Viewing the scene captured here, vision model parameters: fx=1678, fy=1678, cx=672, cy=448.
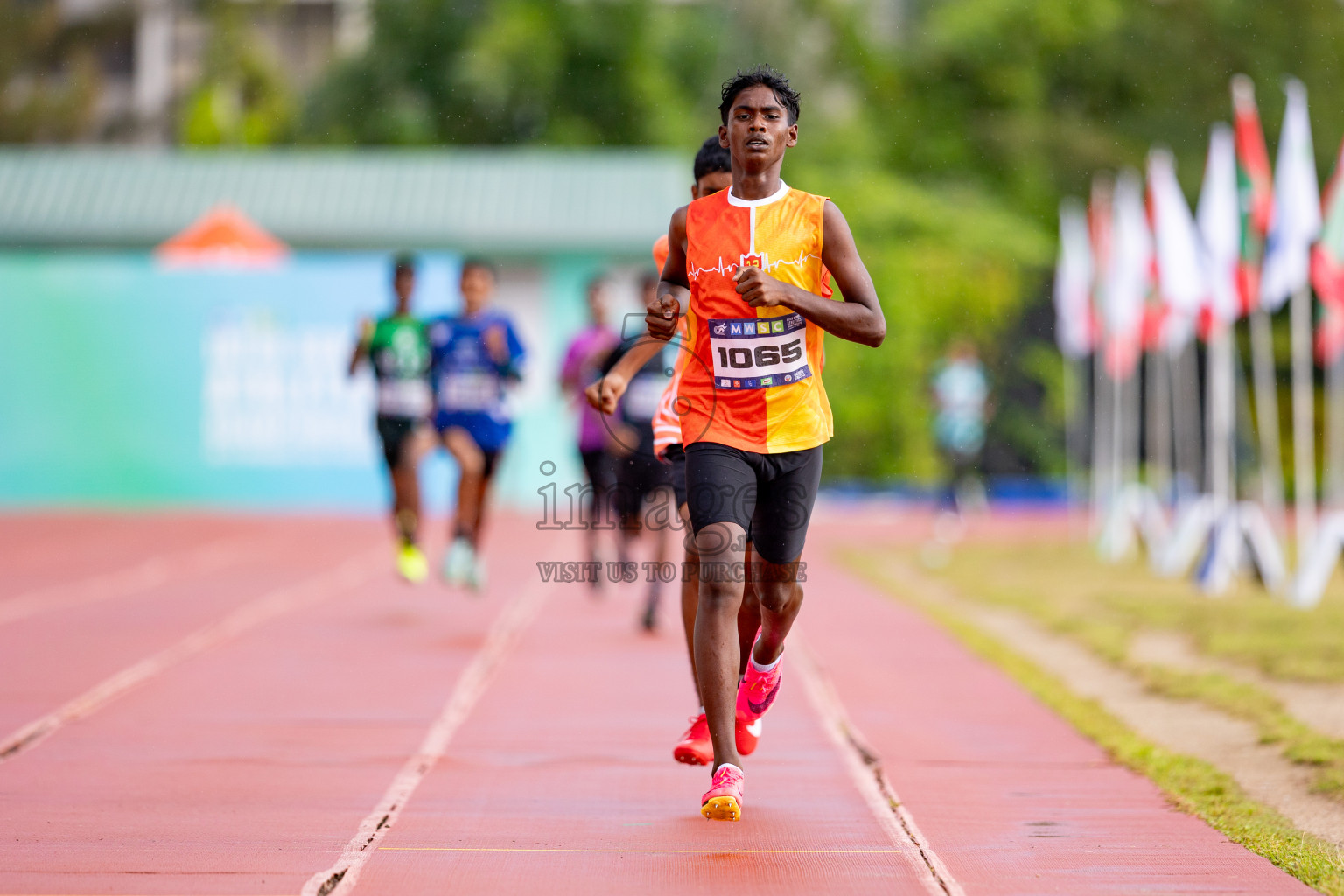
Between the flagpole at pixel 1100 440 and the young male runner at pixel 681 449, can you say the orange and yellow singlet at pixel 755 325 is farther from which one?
the flagpole at pixel 1100 440

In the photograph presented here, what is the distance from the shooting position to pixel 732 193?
15.9 ft

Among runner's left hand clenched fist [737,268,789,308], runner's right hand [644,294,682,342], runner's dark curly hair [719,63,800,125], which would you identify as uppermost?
runner's dark curly hair [719,63,800,125]

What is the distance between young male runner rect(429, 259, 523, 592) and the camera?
32.8 ft

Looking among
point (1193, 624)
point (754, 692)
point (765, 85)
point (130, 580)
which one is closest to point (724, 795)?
point (754, 692)

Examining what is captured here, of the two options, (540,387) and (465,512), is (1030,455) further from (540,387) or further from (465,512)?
(465,512)

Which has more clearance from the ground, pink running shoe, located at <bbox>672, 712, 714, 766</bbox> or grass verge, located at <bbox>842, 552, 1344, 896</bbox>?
pink running shoe, located at <bbox>672, 712, 714, 766</bbox>

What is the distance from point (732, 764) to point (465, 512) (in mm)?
5384

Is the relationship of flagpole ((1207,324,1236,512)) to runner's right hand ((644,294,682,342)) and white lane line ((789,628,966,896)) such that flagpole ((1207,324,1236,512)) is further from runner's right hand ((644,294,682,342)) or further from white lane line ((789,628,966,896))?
runner's right hand ((644,294,682,342))

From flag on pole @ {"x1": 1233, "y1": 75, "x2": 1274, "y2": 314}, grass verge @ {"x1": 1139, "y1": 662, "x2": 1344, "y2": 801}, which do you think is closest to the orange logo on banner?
flag on pole @ {"x1": 1233, "y1": 75, "x2": 1274, "y2": 314}

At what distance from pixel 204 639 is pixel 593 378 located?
3.06 m

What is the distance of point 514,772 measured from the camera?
18.4ft

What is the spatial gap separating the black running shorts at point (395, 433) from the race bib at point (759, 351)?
6.15m

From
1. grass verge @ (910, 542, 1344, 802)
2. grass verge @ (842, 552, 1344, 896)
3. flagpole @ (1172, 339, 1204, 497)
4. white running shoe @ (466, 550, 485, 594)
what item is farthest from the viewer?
flagpole @ (1172, 339, 1204, 497)

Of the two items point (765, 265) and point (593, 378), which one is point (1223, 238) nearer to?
point (593, 378)
